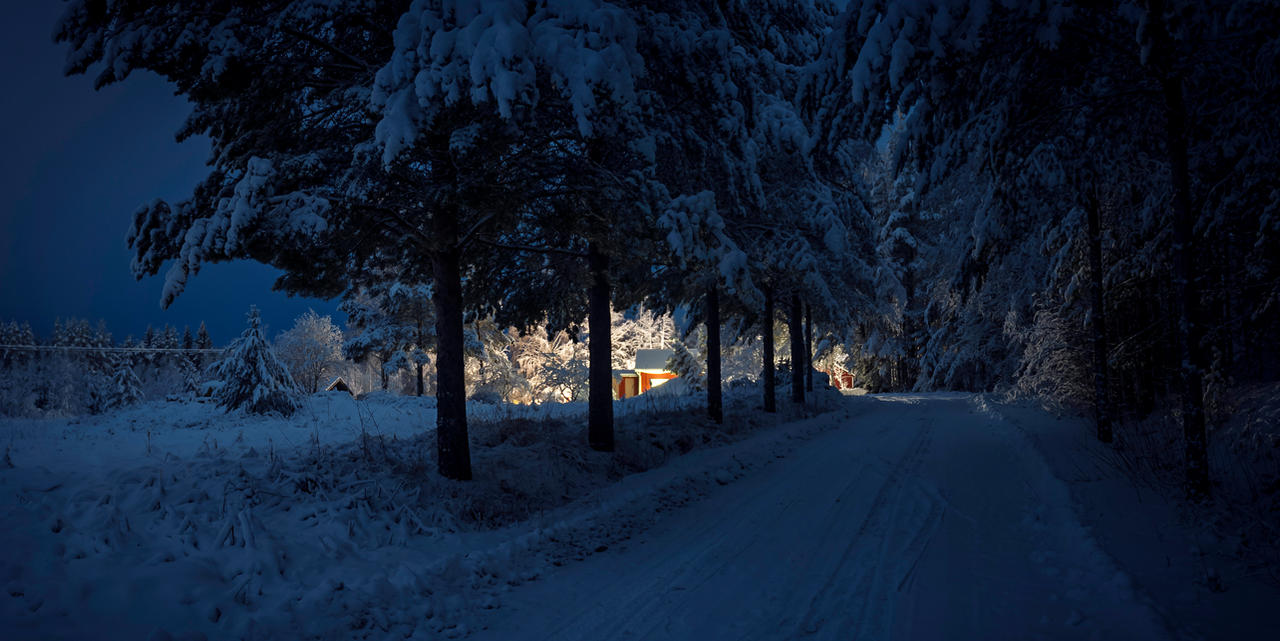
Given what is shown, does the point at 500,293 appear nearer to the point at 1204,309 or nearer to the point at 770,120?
the point at 770,120

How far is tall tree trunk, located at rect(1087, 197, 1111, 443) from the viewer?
10258 millimetres

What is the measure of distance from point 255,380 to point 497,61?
614 inches

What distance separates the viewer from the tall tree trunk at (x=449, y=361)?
7.47 meters

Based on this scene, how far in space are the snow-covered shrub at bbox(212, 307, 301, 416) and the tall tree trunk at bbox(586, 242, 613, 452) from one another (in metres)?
11.1

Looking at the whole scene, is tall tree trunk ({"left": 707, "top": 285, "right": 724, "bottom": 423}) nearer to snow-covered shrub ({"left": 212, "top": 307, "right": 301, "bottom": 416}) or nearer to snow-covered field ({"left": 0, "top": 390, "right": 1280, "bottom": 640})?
snow-covered field ({"left": 0, "top": 390, "right": 1280, "bottom": 640})

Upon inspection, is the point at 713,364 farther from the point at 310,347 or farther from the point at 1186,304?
the point at 310,347

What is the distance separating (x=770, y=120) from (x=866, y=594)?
900 cm

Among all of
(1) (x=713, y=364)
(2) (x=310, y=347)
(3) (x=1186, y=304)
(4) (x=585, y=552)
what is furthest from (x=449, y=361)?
(2) (x=310, y=347)

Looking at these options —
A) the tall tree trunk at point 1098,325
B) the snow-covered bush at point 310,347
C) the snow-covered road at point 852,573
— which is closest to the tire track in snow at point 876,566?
the snow-covered road at point 852,573

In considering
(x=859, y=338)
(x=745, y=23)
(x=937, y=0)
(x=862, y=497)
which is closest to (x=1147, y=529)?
(x=862, y=497)

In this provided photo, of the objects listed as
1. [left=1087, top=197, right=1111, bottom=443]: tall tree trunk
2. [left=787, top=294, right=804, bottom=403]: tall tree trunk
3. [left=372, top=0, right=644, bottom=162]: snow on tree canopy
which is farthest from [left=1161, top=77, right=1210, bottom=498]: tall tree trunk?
[left=787, top=294, right=804, bottom=403]: tall tree trunk

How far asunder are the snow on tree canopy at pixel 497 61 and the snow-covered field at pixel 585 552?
12.3 feet

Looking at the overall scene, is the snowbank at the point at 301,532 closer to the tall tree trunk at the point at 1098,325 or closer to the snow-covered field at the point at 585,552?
the snow-covered field at the point at 585,552

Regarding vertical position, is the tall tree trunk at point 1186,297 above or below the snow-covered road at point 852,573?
above
